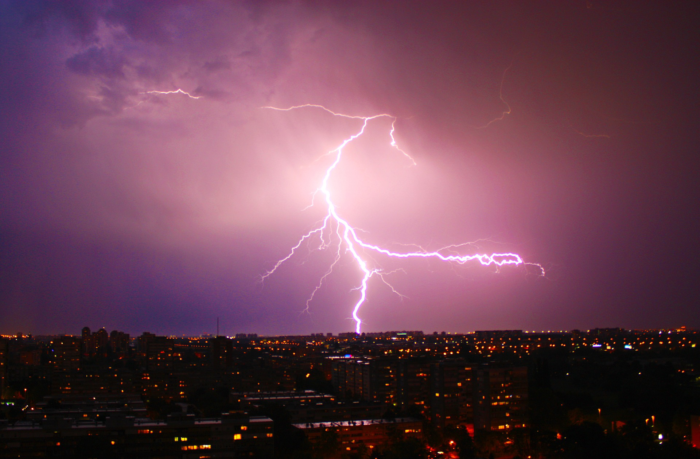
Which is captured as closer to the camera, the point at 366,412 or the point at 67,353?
the point at 366,412

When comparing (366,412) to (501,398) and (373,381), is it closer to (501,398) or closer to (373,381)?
(501,398)

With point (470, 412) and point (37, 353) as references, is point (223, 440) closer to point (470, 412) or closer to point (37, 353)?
point (470, 412)

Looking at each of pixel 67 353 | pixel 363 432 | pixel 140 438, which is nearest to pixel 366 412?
pixel 363 432

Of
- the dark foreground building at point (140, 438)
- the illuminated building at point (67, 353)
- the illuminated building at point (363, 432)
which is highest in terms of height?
the illuminated building at point (67, 353)

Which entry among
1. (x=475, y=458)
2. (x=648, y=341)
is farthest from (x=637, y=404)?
(x=648, y=341)

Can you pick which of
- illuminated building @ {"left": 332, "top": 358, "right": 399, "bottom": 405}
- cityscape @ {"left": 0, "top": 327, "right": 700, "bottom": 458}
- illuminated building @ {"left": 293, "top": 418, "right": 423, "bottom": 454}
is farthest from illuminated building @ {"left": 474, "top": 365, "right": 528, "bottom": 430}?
illuminated building @ {"left": 332, "top": 358, "right": 399, "bottom": 405}

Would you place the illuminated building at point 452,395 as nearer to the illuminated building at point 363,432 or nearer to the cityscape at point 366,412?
the cityscape at point 366,412

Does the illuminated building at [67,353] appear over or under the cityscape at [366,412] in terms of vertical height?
over

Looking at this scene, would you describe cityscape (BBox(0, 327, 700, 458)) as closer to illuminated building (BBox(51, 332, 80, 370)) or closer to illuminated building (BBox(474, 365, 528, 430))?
illuminated building (BBox(474, 365, 528, 430))

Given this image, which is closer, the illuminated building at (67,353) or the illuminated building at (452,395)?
the illuminated building at (452,395)

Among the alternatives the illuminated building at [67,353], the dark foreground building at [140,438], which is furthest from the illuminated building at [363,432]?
the illuminated building at [67,353]

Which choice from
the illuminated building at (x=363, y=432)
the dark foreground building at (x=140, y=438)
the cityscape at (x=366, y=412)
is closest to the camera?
the dark foreground building at (x=140, y=438)

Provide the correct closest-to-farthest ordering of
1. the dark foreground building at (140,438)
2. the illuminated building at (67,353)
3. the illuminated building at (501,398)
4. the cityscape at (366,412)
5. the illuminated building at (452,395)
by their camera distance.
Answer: the dark foreground building at (140,438) → the cityscape at (366,412) → the illuminated building at (501,398) → the illuminated building at (452,395) → the illuminated building at (67,353)

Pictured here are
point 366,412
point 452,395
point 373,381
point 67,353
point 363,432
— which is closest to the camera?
point 363,432
